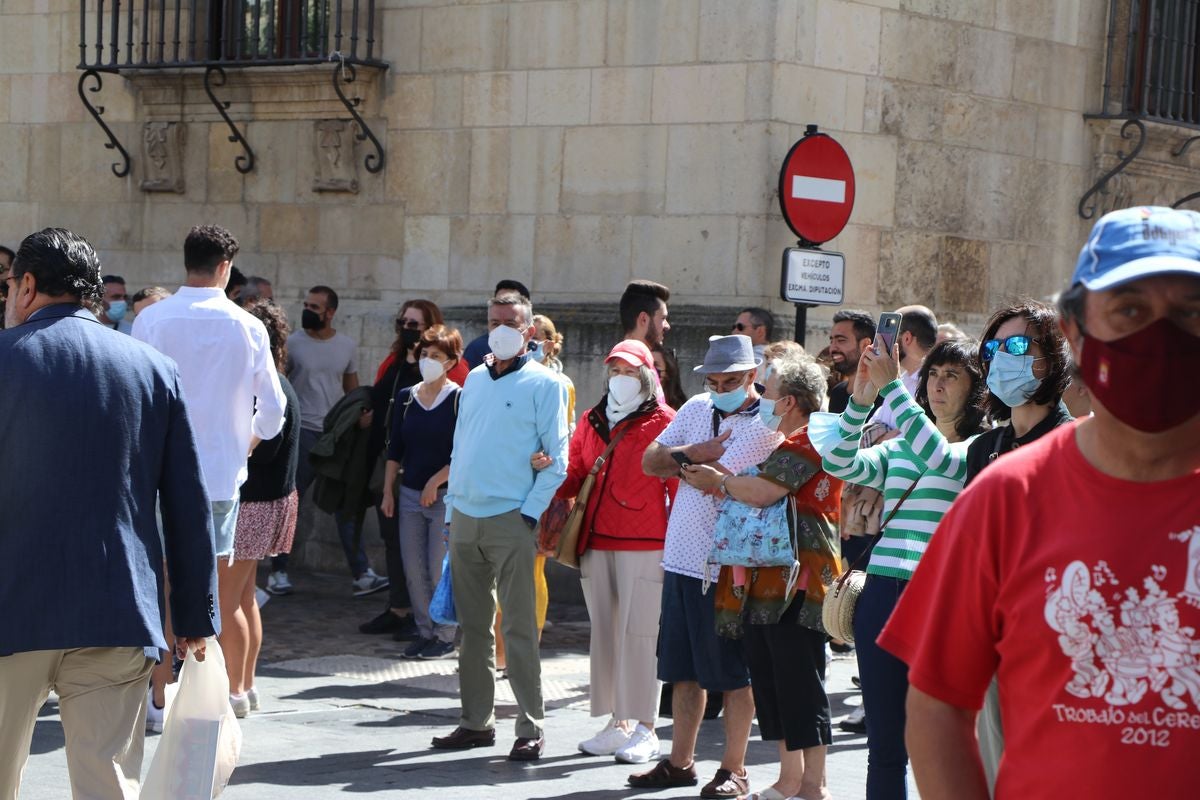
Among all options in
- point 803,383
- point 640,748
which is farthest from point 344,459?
point 803,383

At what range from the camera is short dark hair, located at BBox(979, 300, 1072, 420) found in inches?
201

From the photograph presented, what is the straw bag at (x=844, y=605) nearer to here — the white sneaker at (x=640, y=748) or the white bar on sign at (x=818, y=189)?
the white sneaker at (x=640, y=748)

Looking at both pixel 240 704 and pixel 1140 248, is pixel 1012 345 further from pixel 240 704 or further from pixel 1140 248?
pixel 240 704

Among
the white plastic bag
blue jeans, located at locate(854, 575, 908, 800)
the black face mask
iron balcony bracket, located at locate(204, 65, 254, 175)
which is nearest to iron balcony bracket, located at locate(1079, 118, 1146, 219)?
the black face mask

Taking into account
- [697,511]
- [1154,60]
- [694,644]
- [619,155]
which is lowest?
[694,644]

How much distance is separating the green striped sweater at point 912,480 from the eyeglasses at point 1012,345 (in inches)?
10.4

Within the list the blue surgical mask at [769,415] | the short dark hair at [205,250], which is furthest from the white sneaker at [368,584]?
the blue surgical mask at [769,415]

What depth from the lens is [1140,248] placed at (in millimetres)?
2559

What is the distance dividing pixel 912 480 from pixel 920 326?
366cm

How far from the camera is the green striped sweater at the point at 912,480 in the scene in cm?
538

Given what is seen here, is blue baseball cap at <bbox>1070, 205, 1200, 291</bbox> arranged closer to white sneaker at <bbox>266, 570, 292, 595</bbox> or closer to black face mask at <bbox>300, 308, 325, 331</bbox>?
white sneaker at <bbox>266, 570, 292, 595</bbox>

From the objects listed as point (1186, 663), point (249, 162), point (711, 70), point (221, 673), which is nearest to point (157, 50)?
point (249, 162)

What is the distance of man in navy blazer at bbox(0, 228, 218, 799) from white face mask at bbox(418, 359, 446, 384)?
16.6 ft

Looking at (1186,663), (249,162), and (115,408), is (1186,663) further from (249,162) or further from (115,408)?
(249,162)
